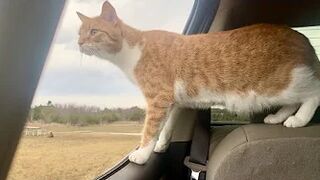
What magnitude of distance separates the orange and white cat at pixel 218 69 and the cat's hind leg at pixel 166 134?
123mm

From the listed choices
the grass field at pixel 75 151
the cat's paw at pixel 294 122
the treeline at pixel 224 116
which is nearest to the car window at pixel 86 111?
the grass field at pixel 75 151

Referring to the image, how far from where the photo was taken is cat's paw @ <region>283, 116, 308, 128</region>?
1.46m

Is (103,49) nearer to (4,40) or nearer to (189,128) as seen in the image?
(189,128)

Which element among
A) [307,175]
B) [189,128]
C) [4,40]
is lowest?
[307,175]

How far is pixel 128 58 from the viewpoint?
60.9 inches

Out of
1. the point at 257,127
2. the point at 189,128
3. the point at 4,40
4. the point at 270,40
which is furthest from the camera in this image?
the point at 189,128

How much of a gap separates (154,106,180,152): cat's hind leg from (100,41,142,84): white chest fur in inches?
8.2

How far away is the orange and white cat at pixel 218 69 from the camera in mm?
1502

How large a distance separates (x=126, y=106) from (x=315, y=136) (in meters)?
0.54

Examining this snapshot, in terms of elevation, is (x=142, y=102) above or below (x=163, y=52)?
below

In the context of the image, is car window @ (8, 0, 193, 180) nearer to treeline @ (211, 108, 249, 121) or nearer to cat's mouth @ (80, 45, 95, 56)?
cat's mouth @ (80, 45, 95, 56)

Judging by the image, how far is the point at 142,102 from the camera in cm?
157

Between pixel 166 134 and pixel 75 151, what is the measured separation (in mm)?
356

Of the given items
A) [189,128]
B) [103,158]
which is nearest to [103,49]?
[103,158]
